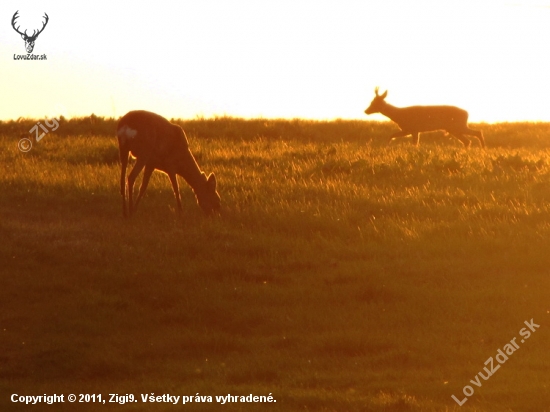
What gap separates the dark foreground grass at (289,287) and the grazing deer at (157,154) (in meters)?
0.32

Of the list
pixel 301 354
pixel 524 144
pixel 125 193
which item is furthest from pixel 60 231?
pixel 524 144

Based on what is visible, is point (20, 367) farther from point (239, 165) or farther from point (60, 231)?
point (239, 165)

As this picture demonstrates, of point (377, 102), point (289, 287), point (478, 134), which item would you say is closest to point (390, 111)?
point (377, 102)

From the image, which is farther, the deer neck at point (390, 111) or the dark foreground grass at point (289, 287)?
the deer neck at point (390, 111)

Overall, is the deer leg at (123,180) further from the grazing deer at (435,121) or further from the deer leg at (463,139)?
the deer leg at (463,139)

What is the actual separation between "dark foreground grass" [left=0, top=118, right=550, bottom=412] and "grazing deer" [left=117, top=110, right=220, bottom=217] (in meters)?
0.32

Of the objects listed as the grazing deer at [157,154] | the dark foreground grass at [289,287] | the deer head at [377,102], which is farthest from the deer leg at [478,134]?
the grazing deer at [157,154]

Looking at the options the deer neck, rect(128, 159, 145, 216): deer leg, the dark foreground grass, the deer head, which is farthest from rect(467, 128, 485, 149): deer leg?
rect(128, 159, 145, 216): deer leg

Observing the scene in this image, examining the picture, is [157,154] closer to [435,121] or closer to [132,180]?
[132,180]

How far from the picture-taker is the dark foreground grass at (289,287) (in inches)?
353

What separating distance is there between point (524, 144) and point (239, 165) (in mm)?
8513

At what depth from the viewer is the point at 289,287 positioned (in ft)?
38.2

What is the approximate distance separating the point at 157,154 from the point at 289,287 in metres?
4.69

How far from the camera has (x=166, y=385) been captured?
29.1 ft
